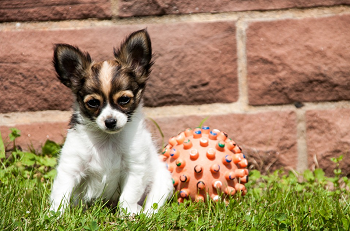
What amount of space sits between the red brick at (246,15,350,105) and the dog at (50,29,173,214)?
49.3 inches

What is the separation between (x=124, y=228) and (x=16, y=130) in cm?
184

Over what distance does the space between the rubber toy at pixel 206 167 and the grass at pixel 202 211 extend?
0.10 metres

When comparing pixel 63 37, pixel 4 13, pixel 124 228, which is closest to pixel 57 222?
pixel 124 228

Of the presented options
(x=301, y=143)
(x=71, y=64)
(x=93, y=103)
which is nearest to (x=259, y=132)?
(x=301, y=143)

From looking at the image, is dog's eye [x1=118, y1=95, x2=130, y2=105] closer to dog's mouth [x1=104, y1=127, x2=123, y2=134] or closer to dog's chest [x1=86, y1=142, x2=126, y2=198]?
dog's mouth [x1=104, y1=127, x2=123, y2=134]

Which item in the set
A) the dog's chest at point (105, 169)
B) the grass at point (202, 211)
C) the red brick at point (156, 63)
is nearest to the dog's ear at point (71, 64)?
the dog's chest at point (105, 169)

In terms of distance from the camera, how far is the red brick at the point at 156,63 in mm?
3691

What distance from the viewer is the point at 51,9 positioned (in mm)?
3672

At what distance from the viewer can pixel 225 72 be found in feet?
12.3

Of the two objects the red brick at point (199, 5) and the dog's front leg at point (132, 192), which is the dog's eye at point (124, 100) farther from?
the red brick at point (199, 5)

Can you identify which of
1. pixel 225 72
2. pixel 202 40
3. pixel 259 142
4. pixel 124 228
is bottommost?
pixel 259 142

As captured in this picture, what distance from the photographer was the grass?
239 cm

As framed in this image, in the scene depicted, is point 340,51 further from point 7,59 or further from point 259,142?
point 7,59

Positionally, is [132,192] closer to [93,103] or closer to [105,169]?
[105,169]
